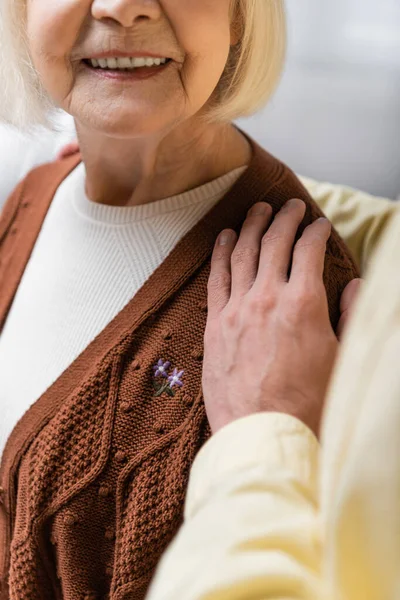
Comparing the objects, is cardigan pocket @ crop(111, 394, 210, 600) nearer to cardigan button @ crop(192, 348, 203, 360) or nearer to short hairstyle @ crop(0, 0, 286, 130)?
cardigan button @ crop(192, 348, 203, 360)

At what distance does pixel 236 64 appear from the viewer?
3.07 feet

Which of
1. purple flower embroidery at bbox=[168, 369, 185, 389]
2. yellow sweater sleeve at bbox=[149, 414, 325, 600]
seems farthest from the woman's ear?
yellow sweater sleeve at bbox=[149, 414, 325, 600]

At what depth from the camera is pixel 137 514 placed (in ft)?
2.57

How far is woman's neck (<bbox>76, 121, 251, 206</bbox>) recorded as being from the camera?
0.95m

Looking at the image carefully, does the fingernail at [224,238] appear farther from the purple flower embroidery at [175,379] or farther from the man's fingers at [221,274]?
the purple flower embroidery at [175,379]

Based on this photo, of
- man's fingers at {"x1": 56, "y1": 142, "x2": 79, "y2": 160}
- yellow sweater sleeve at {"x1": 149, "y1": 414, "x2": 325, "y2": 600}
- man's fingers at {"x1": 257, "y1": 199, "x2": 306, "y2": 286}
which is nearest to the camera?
yellow sweater sleeve at {"x1": 149, "y1": 414, "x2": 325, "y2": 600}

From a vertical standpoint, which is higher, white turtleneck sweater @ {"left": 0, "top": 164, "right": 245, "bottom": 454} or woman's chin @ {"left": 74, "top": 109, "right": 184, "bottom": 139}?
woman's chin @ {"left": 74, "top": 109, "right": 184, "bottom": 139}

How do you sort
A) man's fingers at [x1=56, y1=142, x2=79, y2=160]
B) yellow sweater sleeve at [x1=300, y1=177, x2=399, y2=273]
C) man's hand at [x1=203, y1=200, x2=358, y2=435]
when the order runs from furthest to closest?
man's fingers at [x1=56, y1=142, x2=79, y2=160], yellow sweater sleeve at [x1=300, y1=177, x2=399, y2=273], man's hand at [x1=203, y1=200, x2=358, y2=435]

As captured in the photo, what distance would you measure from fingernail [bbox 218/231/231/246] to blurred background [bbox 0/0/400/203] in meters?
0.69

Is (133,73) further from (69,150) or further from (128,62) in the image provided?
(69,150)

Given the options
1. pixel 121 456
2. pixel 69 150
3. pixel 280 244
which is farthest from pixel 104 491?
pixel 69 150

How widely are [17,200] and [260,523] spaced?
2.85 feet

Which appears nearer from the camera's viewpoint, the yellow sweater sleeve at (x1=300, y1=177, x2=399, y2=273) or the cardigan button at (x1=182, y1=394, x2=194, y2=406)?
the cardigan button at (x1=182, y1=394, x2=194, y2=406)

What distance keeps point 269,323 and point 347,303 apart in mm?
124
